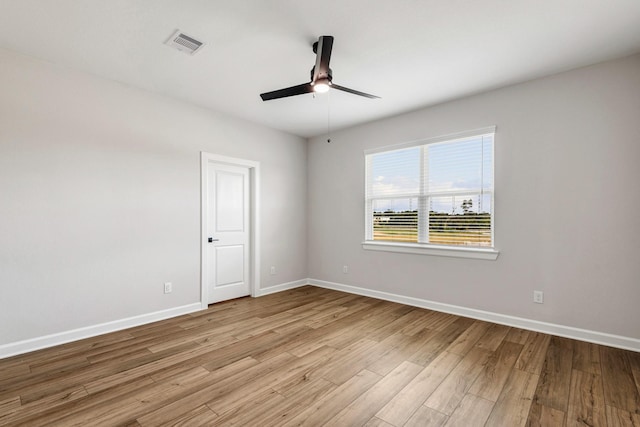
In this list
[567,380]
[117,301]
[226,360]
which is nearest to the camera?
[567,380]

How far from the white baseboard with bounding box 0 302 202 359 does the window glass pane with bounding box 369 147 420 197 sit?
10.7ft

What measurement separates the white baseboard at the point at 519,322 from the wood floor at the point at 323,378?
0.13 m

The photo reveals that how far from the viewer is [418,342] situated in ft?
10.1

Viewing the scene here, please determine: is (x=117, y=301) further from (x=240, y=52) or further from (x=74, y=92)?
(x=240, y=52)

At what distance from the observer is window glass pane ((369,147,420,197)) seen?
14.4 ft

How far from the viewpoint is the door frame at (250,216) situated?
4.17m

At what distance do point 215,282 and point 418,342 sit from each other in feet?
9.62

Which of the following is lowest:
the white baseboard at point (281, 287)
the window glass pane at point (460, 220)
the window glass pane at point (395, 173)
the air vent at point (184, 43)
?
the white baseboard at point (281, 287)

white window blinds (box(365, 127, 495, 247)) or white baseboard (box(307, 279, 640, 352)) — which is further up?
white window blinds (box(365, 127, 495, 247))

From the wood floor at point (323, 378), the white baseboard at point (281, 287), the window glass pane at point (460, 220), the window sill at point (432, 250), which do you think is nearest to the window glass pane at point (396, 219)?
the window sill at point (432, 250)

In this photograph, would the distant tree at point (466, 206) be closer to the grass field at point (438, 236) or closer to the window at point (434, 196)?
the window at point (434, 196)

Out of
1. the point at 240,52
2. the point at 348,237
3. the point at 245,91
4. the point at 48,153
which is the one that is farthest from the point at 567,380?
the point at 48,153

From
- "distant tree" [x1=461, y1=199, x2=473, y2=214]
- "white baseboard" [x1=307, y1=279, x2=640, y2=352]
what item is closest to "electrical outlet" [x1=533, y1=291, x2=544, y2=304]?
"white baseboard" [x1=307, y1=279, x2=640, y2=352]

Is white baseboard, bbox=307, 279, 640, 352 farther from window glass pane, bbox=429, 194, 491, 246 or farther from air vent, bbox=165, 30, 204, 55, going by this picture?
air vent, bbox=165, 30, 204, 55
